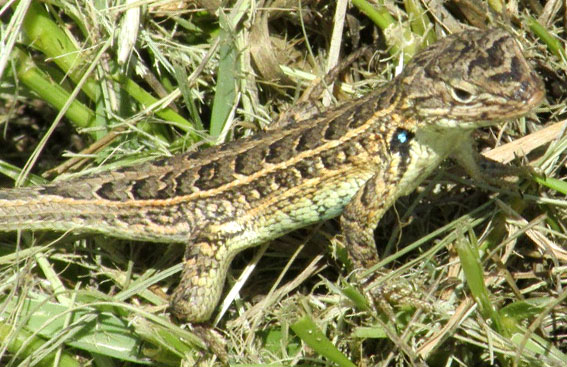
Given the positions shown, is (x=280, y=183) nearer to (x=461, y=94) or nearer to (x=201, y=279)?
(x=201, y=279)

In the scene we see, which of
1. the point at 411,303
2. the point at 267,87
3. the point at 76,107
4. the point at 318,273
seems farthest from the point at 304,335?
the point at 76,107

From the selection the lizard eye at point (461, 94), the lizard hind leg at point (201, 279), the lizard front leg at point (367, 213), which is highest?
the lizard eye at point (461, 94)

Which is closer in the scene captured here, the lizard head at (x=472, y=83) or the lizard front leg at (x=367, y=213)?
the lizard head at (x=472, y=83)

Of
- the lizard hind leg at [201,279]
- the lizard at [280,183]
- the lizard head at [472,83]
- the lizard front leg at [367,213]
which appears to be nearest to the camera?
the lizard head at [472,83]

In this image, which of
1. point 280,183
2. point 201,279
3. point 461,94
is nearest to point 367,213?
point 280,183

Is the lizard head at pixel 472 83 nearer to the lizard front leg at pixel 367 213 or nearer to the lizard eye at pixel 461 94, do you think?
the lizard eye at pixel 461 94

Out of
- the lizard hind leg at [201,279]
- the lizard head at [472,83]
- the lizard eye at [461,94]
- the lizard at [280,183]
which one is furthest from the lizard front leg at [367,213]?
the lizard hind leg at [201,279]

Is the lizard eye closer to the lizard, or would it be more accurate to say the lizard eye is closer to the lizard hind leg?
the lizard

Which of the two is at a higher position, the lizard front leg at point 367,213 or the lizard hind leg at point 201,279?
Result: the lizard front leg at point 367,213

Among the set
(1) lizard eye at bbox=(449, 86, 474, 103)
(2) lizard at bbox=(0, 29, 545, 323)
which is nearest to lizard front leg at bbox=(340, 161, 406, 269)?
(2) lizard at bbox=(0, 29, 545, 323)
